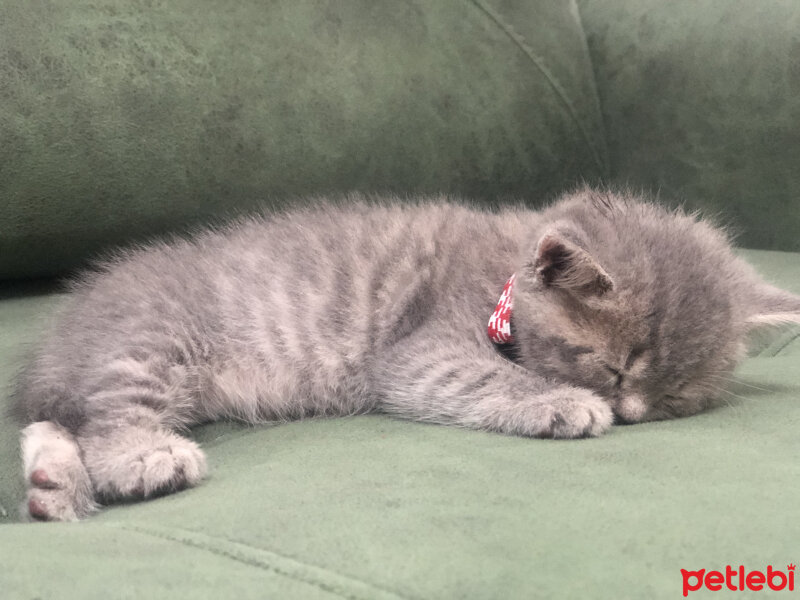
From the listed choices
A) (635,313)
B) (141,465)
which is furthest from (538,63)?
(141,465)

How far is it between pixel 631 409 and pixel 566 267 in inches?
10.8

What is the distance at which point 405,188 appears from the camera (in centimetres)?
234

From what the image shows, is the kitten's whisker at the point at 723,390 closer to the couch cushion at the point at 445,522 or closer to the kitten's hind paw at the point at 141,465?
the couch cushion at the point at 445,522

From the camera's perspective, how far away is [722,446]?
1161 millimetres

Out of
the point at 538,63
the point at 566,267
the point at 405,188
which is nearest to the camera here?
the point at 566,267

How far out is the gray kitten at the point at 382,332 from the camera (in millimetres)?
1380

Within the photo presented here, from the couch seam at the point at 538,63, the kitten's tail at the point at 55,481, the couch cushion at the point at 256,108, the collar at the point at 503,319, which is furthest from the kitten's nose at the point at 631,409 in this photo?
the couch seam at the point at 538,63

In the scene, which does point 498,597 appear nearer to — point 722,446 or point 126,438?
point 722,446

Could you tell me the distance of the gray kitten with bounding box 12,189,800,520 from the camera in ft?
4.53

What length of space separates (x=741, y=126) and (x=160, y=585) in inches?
81.5

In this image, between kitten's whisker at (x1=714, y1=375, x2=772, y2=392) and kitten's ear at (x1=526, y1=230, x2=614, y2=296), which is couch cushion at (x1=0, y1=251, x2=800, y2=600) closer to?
kitten's whisker at (x1=714, y1=375, x2=772, y2=392)

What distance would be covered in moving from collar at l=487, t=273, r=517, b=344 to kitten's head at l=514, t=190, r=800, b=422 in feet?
0.06

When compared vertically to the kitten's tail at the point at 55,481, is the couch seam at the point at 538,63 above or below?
above

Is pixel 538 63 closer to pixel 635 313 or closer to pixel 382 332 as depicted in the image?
pixel 382 332
